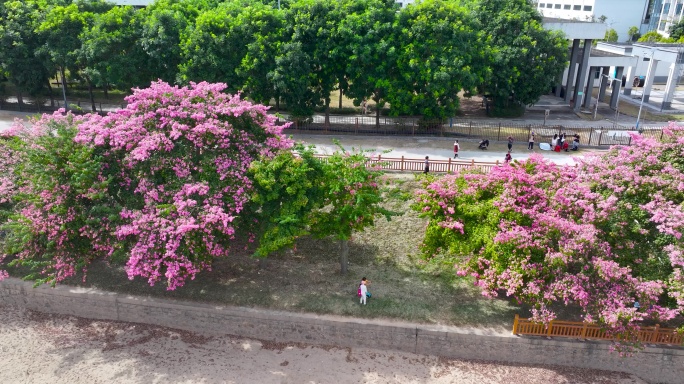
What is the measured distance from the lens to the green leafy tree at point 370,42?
29781mm

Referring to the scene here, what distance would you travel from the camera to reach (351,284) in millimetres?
19984

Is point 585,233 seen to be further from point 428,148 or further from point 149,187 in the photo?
point 428,148

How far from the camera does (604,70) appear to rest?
46.5m

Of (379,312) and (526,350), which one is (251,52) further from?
(526,350)

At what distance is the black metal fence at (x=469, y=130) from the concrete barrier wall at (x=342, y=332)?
1666 centimetres

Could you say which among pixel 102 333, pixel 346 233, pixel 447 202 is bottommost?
pixel 102 333

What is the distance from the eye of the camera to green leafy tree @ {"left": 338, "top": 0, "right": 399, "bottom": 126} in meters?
29.8

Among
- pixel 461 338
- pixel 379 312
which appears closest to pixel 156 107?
pixel 379 312

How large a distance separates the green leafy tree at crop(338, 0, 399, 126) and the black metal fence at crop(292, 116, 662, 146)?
117 inches

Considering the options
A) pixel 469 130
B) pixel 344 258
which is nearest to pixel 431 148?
pixel 469 130

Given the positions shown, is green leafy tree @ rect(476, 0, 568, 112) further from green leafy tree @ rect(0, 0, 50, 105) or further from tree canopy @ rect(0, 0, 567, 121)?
green leafy tree @ rect(0, 0, 50, 105)

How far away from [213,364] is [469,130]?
21853mm

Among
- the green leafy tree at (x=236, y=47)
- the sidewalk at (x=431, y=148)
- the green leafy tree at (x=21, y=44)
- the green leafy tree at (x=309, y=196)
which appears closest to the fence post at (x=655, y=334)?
the green leafy tree at (x=309, y=196)

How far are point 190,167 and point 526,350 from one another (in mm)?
12872
